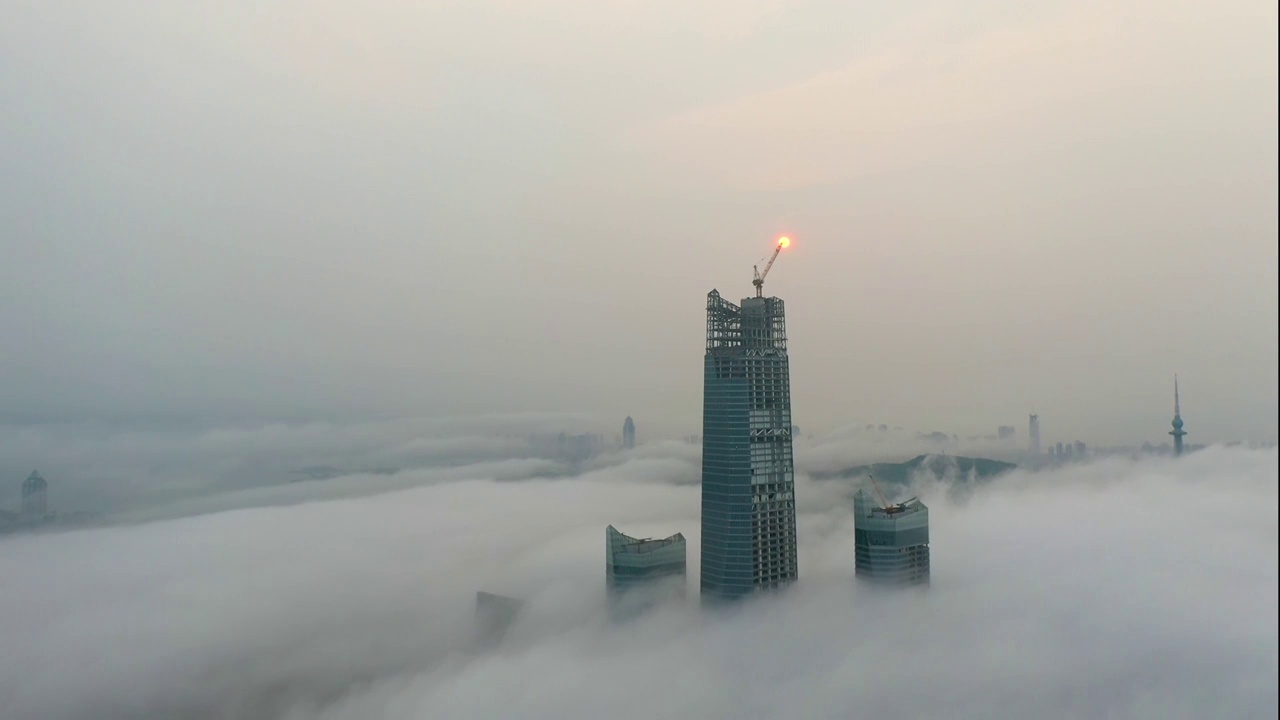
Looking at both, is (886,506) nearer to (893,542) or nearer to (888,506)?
(888,506)

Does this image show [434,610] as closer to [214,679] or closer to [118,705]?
[214,679]

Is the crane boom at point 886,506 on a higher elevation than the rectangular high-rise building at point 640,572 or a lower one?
higher

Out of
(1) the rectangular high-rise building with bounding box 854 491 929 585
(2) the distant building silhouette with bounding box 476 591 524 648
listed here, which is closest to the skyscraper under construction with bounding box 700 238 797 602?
(1) the rectangular high-rise building with bounding box 854 491 929 585

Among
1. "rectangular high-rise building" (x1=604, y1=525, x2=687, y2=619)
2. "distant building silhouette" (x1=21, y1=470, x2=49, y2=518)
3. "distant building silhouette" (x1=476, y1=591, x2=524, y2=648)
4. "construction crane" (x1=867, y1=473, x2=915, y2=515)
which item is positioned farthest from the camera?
"distant building silhouette" (x1=476, y1=591, x2=524, y2=648)

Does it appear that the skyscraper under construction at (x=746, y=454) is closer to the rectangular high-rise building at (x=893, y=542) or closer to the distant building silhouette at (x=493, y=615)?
the rectangular high-rise building at (x=893, y=542)

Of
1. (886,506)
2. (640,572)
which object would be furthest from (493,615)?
(886,506)

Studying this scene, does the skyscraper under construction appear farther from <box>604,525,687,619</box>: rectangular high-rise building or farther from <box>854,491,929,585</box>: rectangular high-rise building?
<box>854,491,929,585</box>: rectangular high-rise building

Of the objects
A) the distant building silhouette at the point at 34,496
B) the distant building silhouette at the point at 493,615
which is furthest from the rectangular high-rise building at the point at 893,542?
the distant building silhouette at the point at 34,496

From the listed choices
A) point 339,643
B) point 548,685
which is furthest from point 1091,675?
point 339,643
